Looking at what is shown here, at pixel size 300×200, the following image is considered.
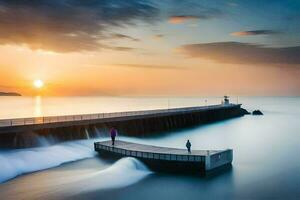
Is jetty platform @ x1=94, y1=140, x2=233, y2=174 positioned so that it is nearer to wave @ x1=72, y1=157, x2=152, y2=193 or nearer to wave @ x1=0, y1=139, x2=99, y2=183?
wave @ x1=72, y1=157, x2=152, y2=193

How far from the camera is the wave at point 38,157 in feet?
90.6

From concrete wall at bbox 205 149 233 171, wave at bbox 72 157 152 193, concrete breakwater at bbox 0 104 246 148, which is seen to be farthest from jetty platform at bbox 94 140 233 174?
concrete breakwater at bbox 0 104 246 148

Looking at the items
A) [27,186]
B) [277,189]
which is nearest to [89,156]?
[27,186]

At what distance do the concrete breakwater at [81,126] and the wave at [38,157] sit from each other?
1.47m

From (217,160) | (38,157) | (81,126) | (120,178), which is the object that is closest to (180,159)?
(217,160)

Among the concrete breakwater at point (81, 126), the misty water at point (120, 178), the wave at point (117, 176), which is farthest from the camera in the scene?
the concrete breakwater at point (81, 126)

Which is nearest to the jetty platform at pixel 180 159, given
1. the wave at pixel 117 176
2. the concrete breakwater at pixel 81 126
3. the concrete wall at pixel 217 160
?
the concrete wall at pixel 217 160

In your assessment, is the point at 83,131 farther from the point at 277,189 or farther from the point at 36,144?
the point at 277,189

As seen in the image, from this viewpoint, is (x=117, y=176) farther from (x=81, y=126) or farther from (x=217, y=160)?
(x=81, y=126)

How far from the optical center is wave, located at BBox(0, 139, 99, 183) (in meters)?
27.6

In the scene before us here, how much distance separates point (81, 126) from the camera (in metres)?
41.8

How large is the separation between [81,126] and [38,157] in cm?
1114

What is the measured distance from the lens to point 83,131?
4169cm

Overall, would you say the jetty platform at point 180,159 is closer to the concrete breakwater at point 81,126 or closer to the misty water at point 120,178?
the misty water at point 120,178
